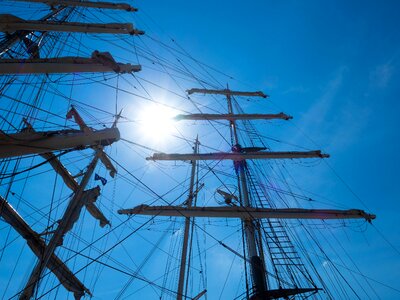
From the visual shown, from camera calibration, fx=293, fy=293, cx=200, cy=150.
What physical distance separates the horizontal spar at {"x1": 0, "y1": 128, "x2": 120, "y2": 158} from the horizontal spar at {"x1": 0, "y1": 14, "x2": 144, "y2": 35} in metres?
3.83

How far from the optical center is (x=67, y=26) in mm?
9227

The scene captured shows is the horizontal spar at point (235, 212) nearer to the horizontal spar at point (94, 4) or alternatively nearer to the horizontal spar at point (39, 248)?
the horizontal spar at point (39, 248)

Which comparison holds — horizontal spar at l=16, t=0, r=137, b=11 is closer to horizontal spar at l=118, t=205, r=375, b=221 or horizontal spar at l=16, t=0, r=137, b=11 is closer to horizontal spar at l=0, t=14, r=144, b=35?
horizontal spar at l=0, t=14, r=144, b=35

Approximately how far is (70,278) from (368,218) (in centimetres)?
1135

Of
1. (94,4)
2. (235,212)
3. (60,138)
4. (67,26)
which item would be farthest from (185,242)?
(94,4)

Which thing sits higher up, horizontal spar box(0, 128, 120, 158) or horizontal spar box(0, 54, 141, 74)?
horizontal spar box(0, 54, 141, 74)

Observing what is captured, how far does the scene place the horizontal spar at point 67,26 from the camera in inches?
354

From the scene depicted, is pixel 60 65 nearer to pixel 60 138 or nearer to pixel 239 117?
pixel 60 138

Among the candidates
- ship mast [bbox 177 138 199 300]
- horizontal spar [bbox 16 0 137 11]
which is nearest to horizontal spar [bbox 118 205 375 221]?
ship mast [bbox 177 138 199 300]

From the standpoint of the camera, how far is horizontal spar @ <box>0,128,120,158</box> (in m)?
6.04

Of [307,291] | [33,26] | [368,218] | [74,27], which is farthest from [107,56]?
[368,218]

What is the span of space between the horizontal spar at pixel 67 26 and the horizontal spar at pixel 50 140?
3830 mm

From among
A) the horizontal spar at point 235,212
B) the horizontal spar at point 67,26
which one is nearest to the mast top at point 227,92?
the horizontal spar at point 235,212

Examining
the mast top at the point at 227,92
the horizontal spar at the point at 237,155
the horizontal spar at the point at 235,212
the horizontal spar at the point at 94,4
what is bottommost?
the horizontal spar at the point at 235,212
